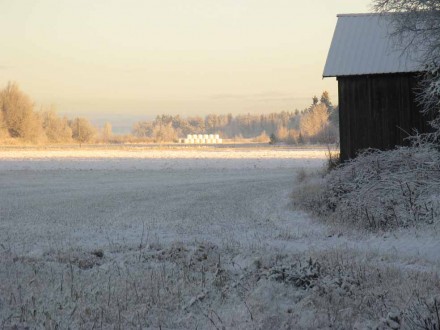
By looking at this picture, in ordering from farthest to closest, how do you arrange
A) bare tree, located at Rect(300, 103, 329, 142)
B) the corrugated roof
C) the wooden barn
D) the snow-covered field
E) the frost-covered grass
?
1. bare tree, located at Rect(300, 103, 329, 142)
2. the corrugated roof
3. the wooden barn
4. the frost-covered grass
5. the snow-covered field

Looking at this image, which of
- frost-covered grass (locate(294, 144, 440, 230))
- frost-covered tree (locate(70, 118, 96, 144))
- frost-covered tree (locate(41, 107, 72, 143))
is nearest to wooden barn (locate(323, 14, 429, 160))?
frost-covered grass (locate(294, 144, 440, 230))

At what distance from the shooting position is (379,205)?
516 inches

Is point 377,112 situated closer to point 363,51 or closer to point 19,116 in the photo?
point 363,51

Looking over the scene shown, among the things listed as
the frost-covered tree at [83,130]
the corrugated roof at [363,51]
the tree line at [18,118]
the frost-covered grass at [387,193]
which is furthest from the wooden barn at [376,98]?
the frost-covered tree at [83,130]

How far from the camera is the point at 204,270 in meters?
8.07

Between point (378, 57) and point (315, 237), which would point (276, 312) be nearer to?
point (315, 237)

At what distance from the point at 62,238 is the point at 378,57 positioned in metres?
14.5

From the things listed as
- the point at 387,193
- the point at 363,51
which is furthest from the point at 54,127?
the point at 387,193

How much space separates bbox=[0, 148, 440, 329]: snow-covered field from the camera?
590 centimetres

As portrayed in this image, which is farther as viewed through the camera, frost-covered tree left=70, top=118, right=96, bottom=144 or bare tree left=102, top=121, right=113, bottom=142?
bare tree left=102, top=121, right=113, bottom=142

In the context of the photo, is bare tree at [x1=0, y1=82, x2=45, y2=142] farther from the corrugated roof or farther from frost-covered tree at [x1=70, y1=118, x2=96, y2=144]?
the corrugated roof

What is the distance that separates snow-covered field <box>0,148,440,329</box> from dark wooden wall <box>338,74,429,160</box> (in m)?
4.84

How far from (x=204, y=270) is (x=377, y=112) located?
45.4ft

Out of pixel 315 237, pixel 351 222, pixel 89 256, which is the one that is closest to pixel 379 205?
pixel 351 222
